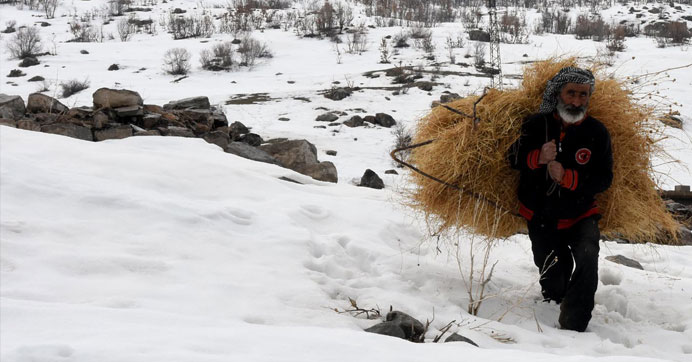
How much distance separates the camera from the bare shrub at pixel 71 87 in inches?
618

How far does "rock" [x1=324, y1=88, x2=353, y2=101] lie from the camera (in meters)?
Answer: 14.8

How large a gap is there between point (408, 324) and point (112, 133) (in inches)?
191

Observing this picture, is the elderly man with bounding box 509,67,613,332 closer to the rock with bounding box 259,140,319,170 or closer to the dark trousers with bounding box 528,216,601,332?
the dark trousers with bounding box 528,216,601,332

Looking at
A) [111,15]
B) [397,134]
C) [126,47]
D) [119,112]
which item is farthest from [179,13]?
[119,112]

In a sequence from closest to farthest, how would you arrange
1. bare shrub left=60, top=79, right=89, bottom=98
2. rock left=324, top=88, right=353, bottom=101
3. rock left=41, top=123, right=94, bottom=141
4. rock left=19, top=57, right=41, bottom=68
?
rock left=41, top=123, right=94, bottom=141
rock left=324, top=88, right=353, bottom=101
bare shrub left=60, top=79, right=89, bottom=98
rock left=19, top=57, right=41, bottom=68

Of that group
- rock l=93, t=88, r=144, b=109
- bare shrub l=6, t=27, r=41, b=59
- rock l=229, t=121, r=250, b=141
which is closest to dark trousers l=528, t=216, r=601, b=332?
rock l=229, t=121, r=250, b=141

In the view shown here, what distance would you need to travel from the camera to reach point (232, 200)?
3.64m

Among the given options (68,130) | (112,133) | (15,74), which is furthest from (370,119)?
(15,74)

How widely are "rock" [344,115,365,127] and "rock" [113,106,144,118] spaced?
6.48 m

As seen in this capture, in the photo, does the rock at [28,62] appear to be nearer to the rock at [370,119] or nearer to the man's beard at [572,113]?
the rock at [370,119]

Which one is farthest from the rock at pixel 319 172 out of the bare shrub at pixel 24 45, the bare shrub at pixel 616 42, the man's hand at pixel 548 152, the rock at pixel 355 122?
the bare shrub at pixel 24 45

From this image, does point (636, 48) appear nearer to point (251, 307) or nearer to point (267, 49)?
point (267, 49)

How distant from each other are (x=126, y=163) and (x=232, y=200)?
831 millimetres

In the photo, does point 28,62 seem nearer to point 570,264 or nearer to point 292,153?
point 292,153
